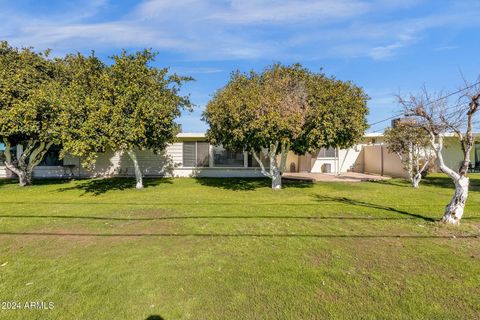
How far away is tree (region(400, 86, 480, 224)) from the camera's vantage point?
5.79m

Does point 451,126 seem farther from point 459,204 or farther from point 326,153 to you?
point 326,153

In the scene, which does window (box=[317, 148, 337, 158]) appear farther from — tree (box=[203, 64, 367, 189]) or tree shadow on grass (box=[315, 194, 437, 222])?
tree shadow on grass (box=[315, 194, 437, 222])

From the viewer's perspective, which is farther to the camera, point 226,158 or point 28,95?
point 226,158

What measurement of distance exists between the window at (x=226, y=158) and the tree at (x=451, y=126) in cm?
1105

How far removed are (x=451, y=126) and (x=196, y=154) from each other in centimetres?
1317

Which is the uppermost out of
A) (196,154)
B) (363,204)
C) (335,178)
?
(196,154)

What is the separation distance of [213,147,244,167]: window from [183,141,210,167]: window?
487mm

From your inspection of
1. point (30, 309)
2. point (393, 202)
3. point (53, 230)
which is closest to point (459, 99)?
point (393, 202)

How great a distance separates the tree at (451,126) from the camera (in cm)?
579

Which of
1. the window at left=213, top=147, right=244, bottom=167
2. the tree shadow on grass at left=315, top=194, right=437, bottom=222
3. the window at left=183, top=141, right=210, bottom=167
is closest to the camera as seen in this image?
the tree shadow on grass at left=315, top=194, right=437, bottom=222

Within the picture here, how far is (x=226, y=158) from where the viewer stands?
17094 mm

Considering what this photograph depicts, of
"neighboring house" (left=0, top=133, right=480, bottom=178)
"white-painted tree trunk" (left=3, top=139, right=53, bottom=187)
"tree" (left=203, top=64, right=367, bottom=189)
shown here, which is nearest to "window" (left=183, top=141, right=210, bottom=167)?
"neighboring house" (left=0, top=133, right=480, bottom=178)

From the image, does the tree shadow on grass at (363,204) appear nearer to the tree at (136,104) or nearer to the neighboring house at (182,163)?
the tree at (136,104)

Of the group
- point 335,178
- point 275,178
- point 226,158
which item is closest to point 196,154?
point 226,158
